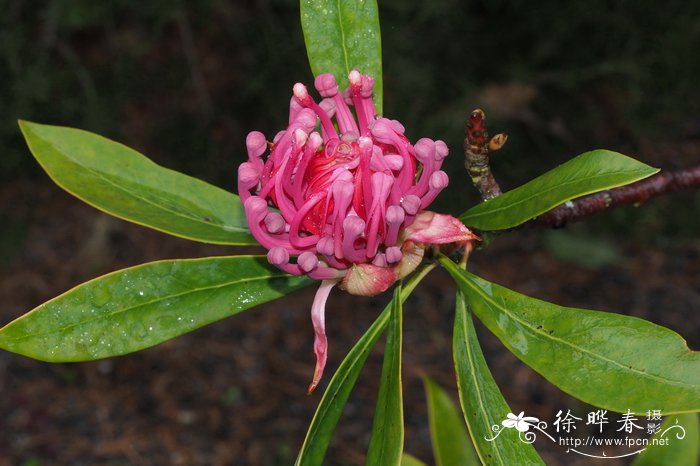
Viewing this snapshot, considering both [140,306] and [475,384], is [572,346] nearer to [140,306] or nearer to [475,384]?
[475,384]

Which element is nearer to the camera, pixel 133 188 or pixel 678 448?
pixel 133 188

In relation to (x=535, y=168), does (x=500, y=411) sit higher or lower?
lower

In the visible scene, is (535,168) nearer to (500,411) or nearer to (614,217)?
(614,217)

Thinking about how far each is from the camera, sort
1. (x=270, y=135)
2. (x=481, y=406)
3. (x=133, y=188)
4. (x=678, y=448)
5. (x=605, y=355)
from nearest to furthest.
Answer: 1. (x=605, y=355)
2. (x=481, y=406)
3. (x=133, y=188)
4. (x=678, y=448)
5. (x=270, y=135)

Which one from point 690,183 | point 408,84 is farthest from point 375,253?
point 408,84

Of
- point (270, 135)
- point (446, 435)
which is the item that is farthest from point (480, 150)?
point (270, 135)

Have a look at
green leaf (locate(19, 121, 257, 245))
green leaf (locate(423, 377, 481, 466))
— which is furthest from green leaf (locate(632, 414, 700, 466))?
green leaf (locate(19, 121, 257, 245))

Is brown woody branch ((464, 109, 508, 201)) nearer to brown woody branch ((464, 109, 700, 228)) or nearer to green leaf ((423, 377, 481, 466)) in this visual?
brown woody branch ((464, 109, 700, 228))
